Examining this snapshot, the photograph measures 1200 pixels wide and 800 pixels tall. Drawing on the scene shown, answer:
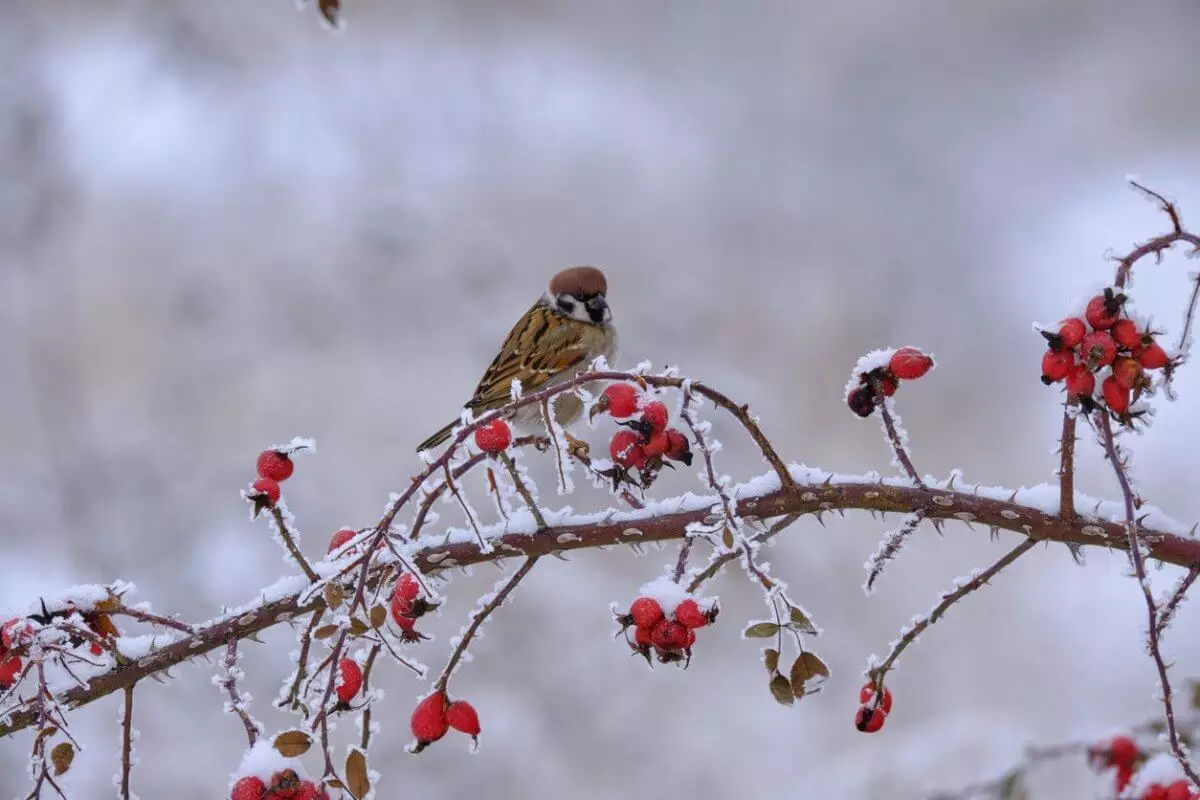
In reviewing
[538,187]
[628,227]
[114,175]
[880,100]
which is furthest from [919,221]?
[114,175]

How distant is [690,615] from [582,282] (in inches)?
117

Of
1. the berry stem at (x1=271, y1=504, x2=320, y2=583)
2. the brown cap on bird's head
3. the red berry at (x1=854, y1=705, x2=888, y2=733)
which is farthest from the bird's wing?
the red berry at (x1=854, y1=705, x2=888, y2=733)

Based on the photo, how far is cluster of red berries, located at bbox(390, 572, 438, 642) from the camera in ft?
4.82

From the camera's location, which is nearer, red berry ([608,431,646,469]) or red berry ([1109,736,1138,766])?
red berry ([608,431,646,469])

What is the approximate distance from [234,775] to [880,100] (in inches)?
279

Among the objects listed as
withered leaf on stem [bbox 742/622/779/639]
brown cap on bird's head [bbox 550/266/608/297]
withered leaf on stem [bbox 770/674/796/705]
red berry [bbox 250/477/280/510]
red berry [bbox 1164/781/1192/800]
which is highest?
brown cap on bird's head [bbox 550/266/608/297]

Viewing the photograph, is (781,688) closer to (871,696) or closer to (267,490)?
(871,696)

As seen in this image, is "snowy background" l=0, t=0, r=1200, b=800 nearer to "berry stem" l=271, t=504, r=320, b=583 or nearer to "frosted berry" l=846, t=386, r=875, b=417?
"frosted berry" l=846, t=386, r=875, b=417

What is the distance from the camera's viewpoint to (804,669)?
1.29m

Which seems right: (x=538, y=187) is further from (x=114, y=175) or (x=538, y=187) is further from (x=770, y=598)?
(x=770, y=598)

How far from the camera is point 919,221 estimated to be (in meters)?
6.87

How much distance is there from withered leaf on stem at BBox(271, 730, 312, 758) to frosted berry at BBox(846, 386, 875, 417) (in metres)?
0.81

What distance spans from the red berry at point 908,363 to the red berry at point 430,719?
2.44 feet

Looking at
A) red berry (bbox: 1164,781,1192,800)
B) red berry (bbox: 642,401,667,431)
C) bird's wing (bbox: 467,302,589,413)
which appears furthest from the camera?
bird's wing (bbox: 467,302,589,413)
